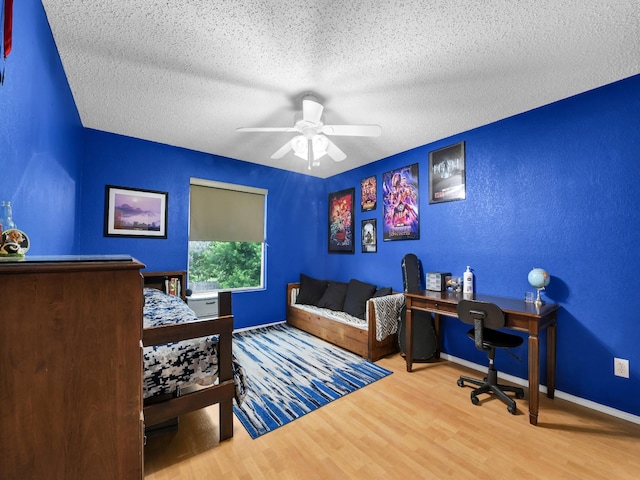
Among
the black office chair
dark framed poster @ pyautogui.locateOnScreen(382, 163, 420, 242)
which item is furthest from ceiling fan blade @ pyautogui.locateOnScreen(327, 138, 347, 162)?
the black office chair

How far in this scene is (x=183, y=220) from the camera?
3523 mm

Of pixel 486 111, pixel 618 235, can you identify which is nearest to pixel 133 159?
pixel 486 111

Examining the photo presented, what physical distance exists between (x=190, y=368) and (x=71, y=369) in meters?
0.89

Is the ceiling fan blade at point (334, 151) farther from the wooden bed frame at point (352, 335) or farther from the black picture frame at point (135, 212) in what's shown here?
the black picture frame at point (135, 212)

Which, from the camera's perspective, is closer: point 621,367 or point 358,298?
point 621,367

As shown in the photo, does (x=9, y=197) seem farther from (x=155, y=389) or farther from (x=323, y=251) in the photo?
(x=323, y=251)

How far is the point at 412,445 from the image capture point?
1714mm

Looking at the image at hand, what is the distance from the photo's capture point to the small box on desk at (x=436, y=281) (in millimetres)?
2912

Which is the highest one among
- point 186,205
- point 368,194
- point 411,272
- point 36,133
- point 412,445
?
point 368,194

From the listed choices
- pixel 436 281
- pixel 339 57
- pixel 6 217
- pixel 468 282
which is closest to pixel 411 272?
pixel 436 281

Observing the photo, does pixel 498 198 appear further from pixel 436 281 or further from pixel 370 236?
pixel 370 236

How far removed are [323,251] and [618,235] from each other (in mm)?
3586

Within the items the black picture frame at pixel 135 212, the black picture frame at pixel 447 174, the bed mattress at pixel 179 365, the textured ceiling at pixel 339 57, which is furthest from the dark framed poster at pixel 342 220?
the bed mattress at pixel 179 365

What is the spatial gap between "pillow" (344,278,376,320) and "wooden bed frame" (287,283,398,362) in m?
0.38
